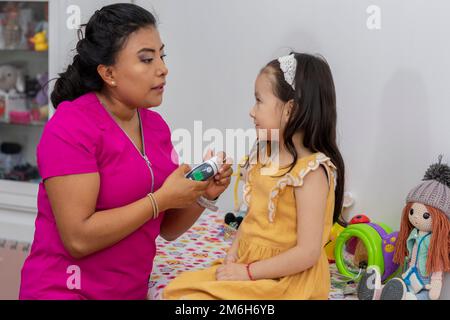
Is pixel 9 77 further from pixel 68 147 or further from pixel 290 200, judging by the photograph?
pixel 290 200

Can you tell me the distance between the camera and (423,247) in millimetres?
1371

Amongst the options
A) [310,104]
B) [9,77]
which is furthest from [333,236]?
[9,77]

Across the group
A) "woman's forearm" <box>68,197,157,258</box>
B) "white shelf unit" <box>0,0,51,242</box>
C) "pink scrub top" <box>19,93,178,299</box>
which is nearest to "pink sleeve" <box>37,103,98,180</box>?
"pink scrub top" <box>19,93,178,299</box>

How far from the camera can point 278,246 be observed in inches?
49.5

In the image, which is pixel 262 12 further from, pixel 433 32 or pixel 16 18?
pixel 16 18

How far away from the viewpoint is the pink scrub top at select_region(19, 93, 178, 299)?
1.23 metres

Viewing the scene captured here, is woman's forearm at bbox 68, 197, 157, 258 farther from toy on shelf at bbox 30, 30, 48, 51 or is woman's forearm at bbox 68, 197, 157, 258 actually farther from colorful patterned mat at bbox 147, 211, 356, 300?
toy on shelf at bbox 30, 30, 48, 51

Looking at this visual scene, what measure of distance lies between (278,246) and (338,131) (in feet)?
2.19

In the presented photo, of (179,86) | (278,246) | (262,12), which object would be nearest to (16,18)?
(179,86)

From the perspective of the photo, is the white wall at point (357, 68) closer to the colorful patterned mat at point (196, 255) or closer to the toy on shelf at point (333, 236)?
the toy on shelf at point (333, 236)

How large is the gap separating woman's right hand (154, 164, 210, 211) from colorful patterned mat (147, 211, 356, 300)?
276 mm

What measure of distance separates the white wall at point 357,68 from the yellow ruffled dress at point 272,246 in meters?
0.51

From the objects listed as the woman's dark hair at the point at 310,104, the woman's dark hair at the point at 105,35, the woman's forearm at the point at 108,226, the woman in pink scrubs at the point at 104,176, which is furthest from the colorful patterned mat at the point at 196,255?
the woman's dark hair at the point at 105,35

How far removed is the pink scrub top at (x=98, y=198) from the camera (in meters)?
1.23
